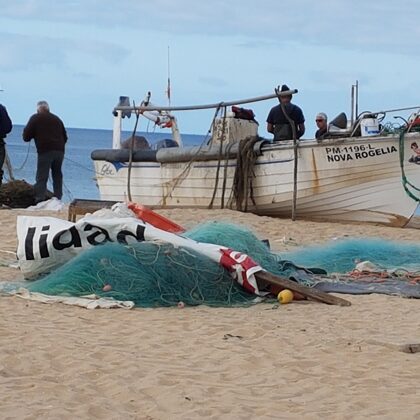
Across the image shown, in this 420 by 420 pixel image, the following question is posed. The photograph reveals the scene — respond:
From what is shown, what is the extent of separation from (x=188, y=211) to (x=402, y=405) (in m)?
9.78

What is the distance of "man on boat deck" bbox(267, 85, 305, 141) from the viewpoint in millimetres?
14102

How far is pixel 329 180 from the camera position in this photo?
45.7ft

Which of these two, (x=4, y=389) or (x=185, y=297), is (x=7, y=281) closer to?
(x=185, y=297)

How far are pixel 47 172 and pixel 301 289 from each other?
24.6ft

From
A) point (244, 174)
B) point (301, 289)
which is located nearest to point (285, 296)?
point (301, 289)

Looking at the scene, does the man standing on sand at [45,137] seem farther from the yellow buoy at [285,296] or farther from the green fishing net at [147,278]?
the yellow buoy at [285,296]

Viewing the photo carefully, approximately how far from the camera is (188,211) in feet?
47.0

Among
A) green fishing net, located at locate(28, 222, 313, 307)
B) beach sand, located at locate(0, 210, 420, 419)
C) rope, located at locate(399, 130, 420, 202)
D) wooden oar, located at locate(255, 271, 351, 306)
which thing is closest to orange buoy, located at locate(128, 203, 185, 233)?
green fishing net, located at locate(28, 222, 313, 307)

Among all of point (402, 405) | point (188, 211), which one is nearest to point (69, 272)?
point (402, 405)

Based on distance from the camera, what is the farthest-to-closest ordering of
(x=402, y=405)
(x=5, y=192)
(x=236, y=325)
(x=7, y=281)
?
(x=5, y=192) < (x=7, y=281) < (x=236, y=325) < (x=402, y=405)

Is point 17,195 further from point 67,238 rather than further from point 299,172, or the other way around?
point 67,238

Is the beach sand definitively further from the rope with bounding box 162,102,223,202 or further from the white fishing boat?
the rope with bounding box 162,102,223,202

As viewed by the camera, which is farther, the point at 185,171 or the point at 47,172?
the point at 185,171

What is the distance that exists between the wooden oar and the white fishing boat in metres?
6.15
